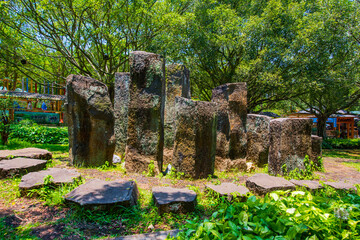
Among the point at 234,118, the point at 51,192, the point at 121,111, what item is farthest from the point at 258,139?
the point at 51,192

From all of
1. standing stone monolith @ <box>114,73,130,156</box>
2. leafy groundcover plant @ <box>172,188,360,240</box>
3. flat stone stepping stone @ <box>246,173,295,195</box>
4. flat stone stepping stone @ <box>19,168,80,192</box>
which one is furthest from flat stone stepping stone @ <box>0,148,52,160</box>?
leafy groundcover plant @ <box>172,188,360,240</box>

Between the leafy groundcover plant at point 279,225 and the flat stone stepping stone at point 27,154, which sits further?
the flat stone stepping stone at point 27,154

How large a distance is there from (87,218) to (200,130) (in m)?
2.69

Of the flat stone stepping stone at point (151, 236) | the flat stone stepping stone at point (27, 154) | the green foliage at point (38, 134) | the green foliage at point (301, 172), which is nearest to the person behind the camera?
the flat stone stepping stone at point (151, 236)

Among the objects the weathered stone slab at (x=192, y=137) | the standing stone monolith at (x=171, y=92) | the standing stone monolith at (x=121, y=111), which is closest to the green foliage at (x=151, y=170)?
the weathered stone slab at (x=192, y=137)

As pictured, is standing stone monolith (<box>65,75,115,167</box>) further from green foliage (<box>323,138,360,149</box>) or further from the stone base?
green foliage (<box>323,138,360,149</box>)

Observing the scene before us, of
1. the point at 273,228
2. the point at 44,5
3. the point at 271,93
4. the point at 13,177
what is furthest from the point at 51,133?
the point at 271,93

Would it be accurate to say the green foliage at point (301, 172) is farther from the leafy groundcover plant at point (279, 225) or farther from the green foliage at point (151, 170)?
the leafy groundcover plant at point (279, 225)

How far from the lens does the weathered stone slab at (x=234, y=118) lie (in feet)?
19.9

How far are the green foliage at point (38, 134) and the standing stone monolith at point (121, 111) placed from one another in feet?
18.0

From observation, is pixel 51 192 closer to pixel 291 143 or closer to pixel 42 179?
pixel 42 179

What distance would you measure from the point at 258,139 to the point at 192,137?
9.55 feet

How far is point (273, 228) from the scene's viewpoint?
167cm

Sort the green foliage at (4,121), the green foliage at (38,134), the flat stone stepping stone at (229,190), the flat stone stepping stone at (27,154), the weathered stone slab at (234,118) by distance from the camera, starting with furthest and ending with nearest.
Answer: the green foliage at (38,134), the green foliage at (4,121), the weathered stone slab at (234,118), the flat stone stepping stone at (27,154), the flat stone stepping stone at (229,190)
